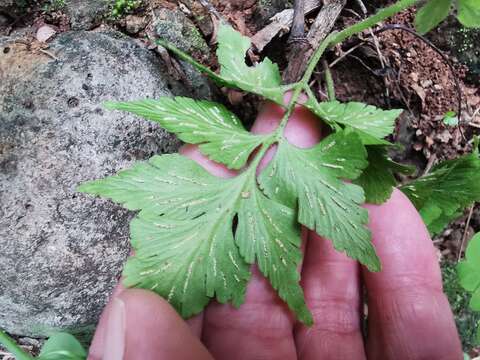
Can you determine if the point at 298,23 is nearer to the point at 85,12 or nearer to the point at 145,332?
the point at 85,12

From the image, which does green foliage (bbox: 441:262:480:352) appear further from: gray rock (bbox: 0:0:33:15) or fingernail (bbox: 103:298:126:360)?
gray rock (bbox: 0:0:33:15)

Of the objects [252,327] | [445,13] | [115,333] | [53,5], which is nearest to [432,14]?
[445,13]

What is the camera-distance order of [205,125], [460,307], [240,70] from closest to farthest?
[205,125] → [240,70] → [460,307]

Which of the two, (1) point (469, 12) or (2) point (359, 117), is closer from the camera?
(2) point (359, 117)

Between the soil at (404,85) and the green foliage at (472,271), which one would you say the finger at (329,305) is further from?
the soil at (404,85)

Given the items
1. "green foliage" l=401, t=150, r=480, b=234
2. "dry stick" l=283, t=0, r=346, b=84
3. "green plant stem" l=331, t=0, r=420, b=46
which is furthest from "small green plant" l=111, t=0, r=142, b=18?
"green foliage" l=401, t=150, r=480, b=234

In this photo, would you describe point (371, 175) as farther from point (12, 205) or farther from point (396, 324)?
point (12, 205)

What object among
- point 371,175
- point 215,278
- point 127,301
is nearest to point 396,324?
point 371,175

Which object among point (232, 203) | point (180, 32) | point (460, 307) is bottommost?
point (460, 307)

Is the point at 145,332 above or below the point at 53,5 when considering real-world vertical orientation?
below
